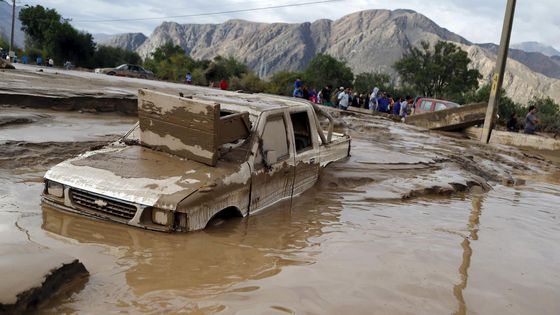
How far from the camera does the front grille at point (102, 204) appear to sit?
4.45 meters

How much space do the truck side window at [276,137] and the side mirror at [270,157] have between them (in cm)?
5

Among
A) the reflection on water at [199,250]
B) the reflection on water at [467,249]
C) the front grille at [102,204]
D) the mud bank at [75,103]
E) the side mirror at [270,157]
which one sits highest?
the side mirror at [270,157]

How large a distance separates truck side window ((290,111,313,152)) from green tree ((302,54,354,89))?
54.2 meters

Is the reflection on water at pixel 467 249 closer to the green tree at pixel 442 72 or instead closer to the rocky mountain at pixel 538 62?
the green tree at pixel 442 72

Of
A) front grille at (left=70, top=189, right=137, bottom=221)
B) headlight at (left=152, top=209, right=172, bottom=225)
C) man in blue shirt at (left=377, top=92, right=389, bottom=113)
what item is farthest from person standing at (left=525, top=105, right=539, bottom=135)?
front grille at (left=70, top=189, right=137, bottom=221)

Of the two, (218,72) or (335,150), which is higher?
(218,72)

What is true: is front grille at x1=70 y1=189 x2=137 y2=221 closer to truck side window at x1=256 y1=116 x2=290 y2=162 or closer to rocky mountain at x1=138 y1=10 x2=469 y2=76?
truck side window at x1=256 y1=116 x2=290 y2=162

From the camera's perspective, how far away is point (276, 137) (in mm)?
6012

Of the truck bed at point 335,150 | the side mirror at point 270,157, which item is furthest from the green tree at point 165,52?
the side mirror at point 270,157

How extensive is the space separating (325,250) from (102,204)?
2147 mm

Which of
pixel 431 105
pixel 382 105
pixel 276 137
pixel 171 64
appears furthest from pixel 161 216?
pixel 171 64

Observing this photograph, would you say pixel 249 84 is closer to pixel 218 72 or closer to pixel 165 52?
pixel 218 72

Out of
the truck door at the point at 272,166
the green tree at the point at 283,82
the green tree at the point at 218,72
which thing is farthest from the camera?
the green tree at the point at 283,82

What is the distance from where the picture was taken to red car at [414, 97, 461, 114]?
21267 millimetres
